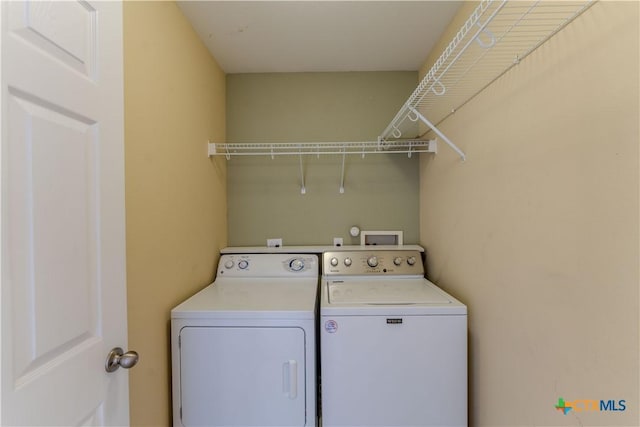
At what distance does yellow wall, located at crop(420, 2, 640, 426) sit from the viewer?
71 centimetres

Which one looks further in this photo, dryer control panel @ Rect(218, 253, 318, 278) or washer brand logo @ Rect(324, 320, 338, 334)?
dryer control panel @ Rect(218, 253, 318, 278)

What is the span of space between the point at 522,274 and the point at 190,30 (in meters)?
2.14

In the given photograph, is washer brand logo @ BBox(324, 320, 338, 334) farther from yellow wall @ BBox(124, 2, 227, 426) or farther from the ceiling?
the ceiling

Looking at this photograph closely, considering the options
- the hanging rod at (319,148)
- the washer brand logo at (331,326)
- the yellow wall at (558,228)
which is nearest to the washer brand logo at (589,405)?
the yellow wall at (558,228)

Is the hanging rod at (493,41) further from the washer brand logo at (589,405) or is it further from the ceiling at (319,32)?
the washer brand logo at (589,405)

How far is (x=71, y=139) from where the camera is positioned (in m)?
0.70

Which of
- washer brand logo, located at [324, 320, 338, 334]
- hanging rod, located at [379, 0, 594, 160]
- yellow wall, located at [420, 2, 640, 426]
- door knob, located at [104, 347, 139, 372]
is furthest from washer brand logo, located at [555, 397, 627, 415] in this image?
door knob, located at [104, 347, 139, 372]

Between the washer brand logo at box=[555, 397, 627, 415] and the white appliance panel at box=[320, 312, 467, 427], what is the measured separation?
0.48 m

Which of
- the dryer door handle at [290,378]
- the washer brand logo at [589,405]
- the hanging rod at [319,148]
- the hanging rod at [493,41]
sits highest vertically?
the hanging rod at [493,41]

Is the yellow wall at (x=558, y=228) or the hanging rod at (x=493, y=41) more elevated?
the hanging rod at (x=493, y=41)

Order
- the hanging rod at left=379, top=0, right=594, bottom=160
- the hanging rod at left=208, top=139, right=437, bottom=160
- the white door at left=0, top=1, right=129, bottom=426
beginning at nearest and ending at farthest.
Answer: the white door at left=0, top=1, right=129, bottom=426
the hanging rod at left=379, top=0, right=594, bottom=160
the hanging rod at left=208, top=139, right=437, bottom=160

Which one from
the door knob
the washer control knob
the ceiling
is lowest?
the door knob

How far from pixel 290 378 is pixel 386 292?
70 centimetres

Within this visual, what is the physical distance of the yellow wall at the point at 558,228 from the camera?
715mm
